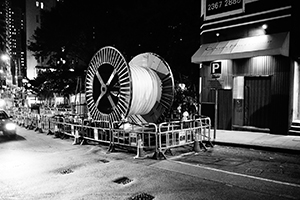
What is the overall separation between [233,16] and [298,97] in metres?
5.84

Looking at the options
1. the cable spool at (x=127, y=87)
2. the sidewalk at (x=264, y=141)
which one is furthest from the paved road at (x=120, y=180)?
the sidewalk at (x=264, y=141)

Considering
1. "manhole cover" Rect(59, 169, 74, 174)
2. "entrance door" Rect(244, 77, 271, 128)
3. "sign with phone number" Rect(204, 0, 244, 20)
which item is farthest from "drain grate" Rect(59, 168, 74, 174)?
"sign with phone number" Rect(204, 0, 244, 20)

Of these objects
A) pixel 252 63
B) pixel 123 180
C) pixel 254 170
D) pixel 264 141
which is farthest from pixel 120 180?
pixel 252 63

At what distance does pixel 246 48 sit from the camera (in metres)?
13.0

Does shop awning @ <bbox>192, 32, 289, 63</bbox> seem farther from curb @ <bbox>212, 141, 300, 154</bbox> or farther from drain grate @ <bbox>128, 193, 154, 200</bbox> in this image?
drain grate @ <bbox>128, 193, 154, 200</bbox>

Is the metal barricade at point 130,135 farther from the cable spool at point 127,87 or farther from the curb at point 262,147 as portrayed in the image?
the curb at point 262,147

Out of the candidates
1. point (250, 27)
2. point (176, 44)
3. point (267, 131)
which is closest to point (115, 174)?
point (267, 131)

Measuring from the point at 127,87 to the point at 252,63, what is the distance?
24.3 feet

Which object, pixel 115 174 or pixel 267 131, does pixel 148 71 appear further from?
pixel 267 131

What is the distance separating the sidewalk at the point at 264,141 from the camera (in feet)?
32.2

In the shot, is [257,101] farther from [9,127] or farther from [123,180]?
[9,127]

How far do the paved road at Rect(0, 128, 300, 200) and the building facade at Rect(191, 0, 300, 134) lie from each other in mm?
5439

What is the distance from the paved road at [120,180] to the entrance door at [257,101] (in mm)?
7446

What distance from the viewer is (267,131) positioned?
13.1 m
